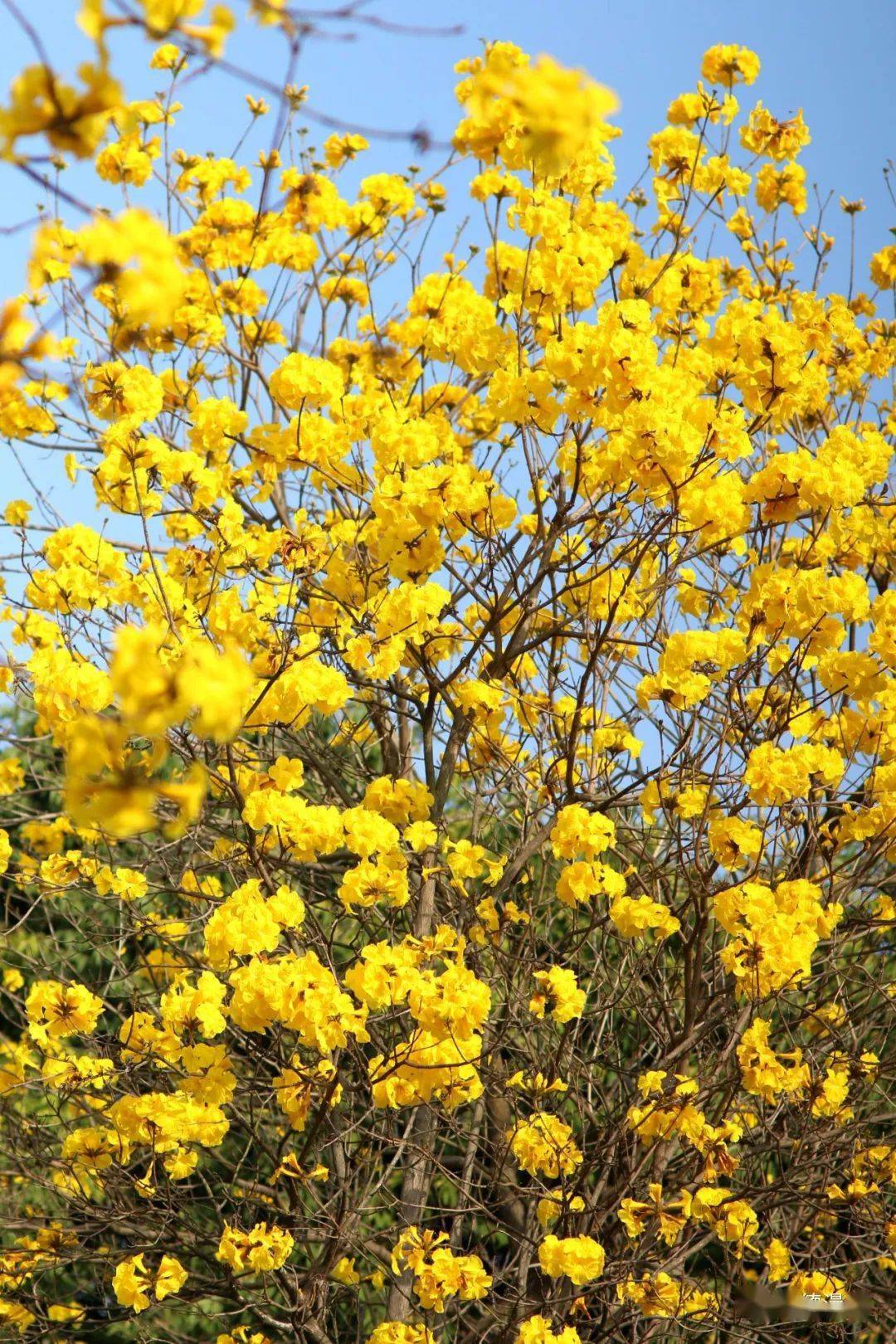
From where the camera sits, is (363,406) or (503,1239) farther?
(503,1239)

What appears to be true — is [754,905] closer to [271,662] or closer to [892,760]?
[892,760]

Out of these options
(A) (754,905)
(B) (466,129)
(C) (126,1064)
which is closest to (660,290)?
(B) (466,129)

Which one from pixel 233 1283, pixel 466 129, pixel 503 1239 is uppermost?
pixel 466 129

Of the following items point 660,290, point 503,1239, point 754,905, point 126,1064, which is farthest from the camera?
point 503,1239

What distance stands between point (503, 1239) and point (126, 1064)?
3387mm

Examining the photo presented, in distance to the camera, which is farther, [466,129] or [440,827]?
[466,129]

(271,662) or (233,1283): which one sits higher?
(271,662)

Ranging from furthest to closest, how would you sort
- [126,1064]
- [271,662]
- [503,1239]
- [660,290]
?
[503,1239], [660,290], [126,1064], [271,662]

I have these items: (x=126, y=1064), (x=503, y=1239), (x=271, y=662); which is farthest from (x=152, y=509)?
(x=503, y=1239)

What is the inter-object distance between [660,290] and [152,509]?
1.77 m

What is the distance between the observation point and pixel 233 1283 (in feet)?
13.0

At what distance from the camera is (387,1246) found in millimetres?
4977

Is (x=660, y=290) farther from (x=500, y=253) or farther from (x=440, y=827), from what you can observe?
(x=440, y=827)

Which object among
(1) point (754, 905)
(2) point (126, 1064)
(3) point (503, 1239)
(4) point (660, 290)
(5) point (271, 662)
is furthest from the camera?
(3) point (503, 1239)
